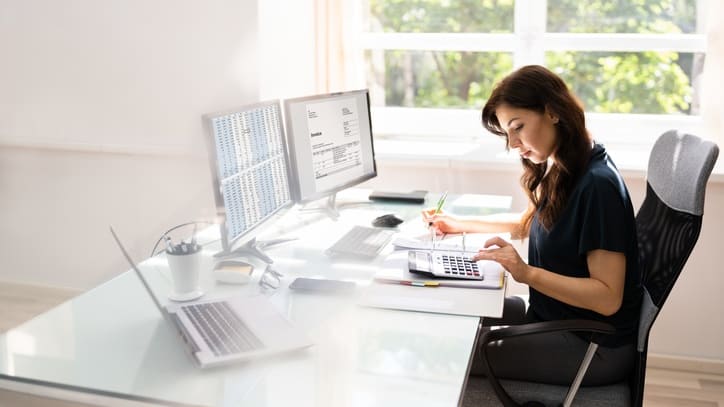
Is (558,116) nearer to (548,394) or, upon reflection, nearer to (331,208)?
(548,394)

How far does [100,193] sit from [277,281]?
211 centimetres

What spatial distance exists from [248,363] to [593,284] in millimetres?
815

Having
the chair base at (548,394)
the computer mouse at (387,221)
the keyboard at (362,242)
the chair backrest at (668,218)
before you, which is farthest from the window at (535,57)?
the chair base at (548,394)

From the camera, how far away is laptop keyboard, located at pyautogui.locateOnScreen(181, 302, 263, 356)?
1.51 meters

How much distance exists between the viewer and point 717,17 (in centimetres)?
312

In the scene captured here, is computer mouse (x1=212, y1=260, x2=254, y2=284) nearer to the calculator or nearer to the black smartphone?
the black smartphone

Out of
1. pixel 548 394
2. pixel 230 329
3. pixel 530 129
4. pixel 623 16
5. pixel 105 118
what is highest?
pixel 623 16

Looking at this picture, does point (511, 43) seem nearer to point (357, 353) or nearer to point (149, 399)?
point (357, 353)

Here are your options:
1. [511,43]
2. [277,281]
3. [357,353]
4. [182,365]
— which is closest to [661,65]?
[511,43]

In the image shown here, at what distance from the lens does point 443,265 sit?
2.04 metres

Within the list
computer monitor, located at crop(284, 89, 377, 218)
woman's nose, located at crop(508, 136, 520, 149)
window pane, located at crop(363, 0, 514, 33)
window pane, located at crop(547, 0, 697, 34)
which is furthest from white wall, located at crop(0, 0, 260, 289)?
woman's nose, located at crop(508, 136, 520, 149)

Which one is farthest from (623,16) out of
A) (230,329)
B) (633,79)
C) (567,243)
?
(230,329)

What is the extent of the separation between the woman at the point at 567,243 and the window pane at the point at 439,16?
5.15ft

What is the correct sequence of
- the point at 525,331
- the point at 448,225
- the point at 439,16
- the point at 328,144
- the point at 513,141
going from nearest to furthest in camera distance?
1. the point at 525,331
2. the point at 513,141
3. the point at 448,225
4. the point at 328,144
5. the point at 439,16
